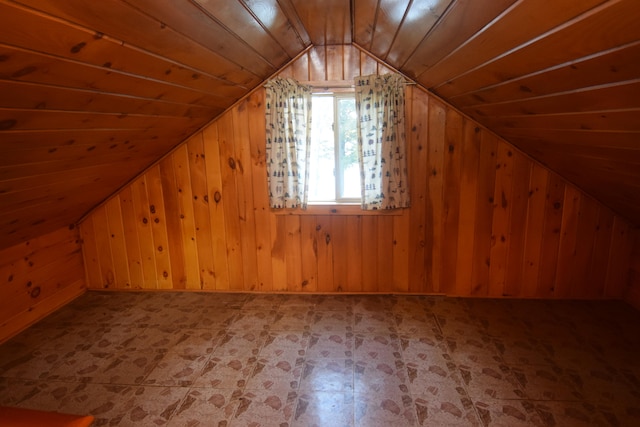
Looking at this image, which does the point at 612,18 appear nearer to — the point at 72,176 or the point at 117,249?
the point at 72,176

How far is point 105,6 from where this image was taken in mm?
980

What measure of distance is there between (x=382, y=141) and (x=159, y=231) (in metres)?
2.08

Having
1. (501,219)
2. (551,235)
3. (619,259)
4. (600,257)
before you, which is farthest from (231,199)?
(619,259)

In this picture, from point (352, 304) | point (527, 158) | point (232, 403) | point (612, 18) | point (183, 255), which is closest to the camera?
point (612, 18)

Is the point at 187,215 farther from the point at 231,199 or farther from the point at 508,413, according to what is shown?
the point at 508,413

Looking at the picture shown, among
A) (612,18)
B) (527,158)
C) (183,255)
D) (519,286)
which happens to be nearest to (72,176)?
(183,255)

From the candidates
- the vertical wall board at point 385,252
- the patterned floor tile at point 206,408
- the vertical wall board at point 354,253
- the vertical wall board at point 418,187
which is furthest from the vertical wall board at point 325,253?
the patterned floor tile at point 206,408

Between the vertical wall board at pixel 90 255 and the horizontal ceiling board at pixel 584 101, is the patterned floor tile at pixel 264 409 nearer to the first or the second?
the horizontal ceiling board at pixel 584 101

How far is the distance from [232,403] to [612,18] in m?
2.07

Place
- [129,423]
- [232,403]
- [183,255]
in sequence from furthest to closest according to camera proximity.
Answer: [183,255] → [232,403] → [129,423]

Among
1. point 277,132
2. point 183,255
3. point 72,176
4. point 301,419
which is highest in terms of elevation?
point 277,132

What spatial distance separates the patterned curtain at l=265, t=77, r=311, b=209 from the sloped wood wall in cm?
13

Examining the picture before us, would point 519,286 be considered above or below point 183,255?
below

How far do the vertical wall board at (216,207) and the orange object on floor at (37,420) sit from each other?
1.89m
